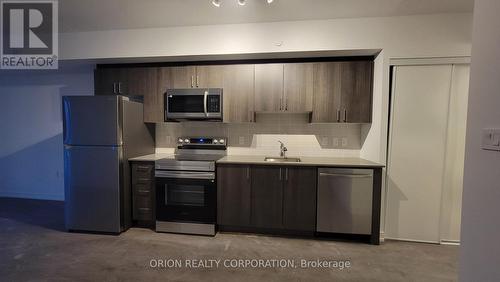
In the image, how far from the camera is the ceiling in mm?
2262

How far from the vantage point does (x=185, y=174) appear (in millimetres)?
2740

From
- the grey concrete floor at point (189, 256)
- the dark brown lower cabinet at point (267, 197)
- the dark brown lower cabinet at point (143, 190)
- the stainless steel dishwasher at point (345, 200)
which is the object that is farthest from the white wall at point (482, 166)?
the dark brown lower cabinet at point (143, 190)

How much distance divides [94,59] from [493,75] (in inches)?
152

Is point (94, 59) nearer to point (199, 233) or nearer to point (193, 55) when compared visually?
point (193, 55)

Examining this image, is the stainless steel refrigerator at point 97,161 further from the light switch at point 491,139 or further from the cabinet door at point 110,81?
the light switch at point 491,139

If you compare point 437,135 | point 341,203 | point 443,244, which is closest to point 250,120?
point 341,203

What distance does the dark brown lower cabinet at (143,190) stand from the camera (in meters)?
2.88

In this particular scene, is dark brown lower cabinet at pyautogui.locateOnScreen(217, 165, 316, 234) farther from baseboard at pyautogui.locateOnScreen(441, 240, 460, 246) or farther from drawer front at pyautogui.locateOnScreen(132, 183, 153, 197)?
baseboard at pyautogui.locateOnScreen(441, 240, 460, 246)

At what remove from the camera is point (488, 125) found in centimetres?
117

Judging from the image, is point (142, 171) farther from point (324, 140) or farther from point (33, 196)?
point (33, 196)

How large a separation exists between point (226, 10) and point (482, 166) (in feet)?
8.07

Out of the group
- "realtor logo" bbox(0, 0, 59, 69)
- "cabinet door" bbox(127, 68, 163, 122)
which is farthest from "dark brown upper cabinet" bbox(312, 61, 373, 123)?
"realtor logo" bbox(0, 0, 59, 69)

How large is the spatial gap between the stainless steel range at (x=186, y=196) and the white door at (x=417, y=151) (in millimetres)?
2102

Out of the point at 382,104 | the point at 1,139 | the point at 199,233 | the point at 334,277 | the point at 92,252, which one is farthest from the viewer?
the point at 1,139
